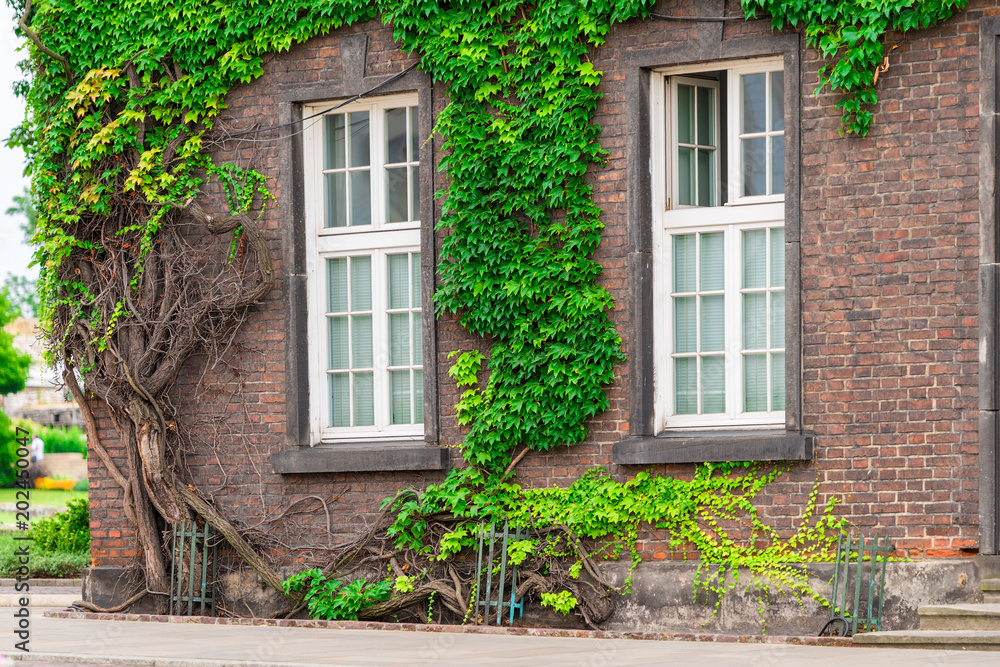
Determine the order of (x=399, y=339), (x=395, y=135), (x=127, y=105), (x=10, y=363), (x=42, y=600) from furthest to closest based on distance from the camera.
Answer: (x=10, y=363)
(x=42, y=600)
(x=127, y=105)
(x=395, y=135)
(x=399, y=339)

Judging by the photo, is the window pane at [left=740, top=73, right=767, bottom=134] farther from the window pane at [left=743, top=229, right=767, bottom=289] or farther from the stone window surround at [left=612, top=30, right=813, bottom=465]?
the window pane at [left=743, top=229, right=767, bottom=289]

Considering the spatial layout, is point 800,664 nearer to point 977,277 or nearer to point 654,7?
point 977,277

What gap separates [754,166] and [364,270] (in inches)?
133

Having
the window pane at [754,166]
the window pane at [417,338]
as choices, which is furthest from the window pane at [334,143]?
the window pane at [754,166]

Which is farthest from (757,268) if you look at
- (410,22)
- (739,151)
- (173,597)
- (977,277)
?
(173,597)

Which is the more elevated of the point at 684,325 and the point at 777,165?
the point at 777,165

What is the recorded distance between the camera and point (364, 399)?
417 inches

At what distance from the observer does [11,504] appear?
31.6m

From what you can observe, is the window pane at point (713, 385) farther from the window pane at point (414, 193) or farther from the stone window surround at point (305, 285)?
the window pane at point (414, 193)

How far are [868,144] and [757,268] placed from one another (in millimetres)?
1223

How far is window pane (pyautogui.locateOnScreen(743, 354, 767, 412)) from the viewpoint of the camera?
9.35 metres

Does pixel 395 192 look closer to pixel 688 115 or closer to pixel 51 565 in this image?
pixel 688 115

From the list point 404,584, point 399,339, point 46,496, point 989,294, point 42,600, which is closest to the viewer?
point 989,294

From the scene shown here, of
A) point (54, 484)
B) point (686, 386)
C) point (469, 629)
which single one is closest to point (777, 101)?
point (686, 386)
